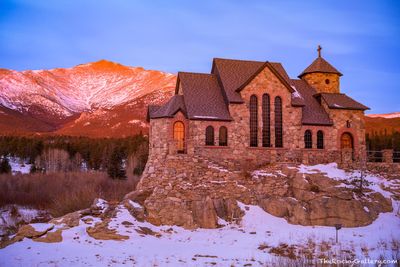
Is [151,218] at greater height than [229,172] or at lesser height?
lesser

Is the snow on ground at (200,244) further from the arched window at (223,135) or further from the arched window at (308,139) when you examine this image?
the arched window at (308,139)

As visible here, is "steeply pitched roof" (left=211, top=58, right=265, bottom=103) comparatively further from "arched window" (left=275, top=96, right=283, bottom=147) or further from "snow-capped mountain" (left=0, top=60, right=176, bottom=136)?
"snow-capped mountain" (left=0, top=60, right=176, bottom=136)

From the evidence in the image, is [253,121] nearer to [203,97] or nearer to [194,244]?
[203,97]

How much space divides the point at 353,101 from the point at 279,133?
8353mm

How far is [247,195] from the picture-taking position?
3069 cm

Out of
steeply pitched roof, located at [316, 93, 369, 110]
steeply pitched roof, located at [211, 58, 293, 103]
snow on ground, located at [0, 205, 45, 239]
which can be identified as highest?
steeply pitched roof, located at [211, 58, 293, 103]

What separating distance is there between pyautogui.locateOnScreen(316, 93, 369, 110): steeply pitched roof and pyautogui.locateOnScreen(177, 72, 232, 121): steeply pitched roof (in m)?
9.88

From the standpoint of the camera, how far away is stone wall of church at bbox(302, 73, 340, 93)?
4253cm

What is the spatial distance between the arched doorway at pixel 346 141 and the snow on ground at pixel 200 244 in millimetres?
8567

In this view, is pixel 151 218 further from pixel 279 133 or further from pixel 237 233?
pixel 279 133

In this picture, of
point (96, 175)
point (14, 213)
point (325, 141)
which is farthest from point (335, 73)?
point (96, 175)

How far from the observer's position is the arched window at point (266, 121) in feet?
121

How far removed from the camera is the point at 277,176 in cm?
3209

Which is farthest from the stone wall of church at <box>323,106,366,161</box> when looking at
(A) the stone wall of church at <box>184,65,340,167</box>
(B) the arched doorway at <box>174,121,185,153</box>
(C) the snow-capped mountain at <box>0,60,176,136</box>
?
(C) the snow-capped mountain at <box>0,60,176,136</box>
